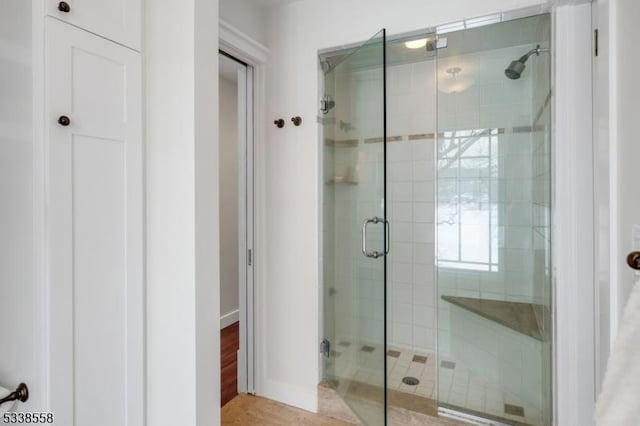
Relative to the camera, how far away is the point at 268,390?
91.1 inches

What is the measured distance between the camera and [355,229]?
2.09 m

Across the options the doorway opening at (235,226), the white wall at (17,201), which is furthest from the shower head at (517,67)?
the white wall at (17,201)

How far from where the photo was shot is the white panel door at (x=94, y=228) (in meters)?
1.09

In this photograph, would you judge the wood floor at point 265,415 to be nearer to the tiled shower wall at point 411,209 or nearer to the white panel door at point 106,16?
the tiled shower wall at point 411,209

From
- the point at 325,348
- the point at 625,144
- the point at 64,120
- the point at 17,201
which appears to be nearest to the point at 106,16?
the point at 64,120

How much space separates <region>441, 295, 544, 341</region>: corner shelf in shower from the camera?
1.88 m

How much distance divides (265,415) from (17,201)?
178cm

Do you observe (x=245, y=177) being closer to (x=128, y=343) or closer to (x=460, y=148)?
(x=128, y=343)

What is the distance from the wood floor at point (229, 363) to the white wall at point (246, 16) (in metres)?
2.42

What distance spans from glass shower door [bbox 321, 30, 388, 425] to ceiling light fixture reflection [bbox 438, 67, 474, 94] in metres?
0.80

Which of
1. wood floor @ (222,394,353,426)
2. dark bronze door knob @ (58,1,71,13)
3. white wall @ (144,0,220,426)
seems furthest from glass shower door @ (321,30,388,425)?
dark bronze door knob @ (58,1,71,13)

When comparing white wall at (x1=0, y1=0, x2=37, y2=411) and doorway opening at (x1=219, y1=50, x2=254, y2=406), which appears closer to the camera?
white wall at (x1=0, y1=0, x2=37, y2=411)

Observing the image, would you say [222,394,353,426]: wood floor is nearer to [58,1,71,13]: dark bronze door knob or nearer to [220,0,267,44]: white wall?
[58,1,71,13]: dark bronze door knob

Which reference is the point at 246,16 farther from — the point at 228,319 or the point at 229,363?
the point at 228,319
